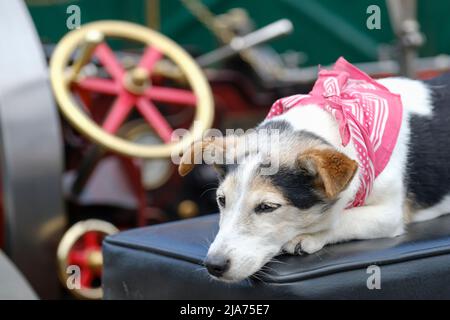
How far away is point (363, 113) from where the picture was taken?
1489mm

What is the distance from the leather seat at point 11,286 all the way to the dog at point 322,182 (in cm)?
30

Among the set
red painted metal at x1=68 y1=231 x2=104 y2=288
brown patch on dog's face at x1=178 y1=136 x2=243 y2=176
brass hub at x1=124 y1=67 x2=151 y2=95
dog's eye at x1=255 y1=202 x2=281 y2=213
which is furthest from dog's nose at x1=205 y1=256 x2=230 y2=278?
brass hub at x1=124 y1=67 x2=151 y2=95

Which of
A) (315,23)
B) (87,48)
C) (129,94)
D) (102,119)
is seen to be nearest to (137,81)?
(129,94)

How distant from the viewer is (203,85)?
2.36m

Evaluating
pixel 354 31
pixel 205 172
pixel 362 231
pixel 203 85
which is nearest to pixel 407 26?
pixel 203 85

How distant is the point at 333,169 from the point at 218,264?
0.76ft

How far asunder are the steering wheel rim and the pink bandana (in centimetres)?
61

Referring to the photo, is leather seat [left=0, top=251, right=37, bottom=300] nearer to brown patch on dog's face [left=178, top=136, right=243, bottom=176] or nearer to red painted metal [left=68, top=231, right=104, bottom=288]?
brown patch on dog's face [left=178, top=136, right=243, bottom=176]

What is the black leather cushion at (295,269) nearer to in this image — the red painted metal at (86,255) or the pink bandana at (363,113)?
the pink bandana at (363,113)

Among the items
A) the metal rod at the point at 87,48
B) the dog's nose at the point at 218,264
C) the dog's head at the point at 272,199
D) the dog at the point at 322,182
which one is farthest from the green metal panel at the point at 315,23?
the dog's nose at the point at 218,264

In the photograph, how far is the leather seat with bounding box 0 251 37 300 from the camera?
4.34 ft

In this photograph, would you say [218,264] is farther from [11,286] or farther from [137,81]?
[137,81]

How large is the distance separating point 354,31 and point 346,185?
3115mm
